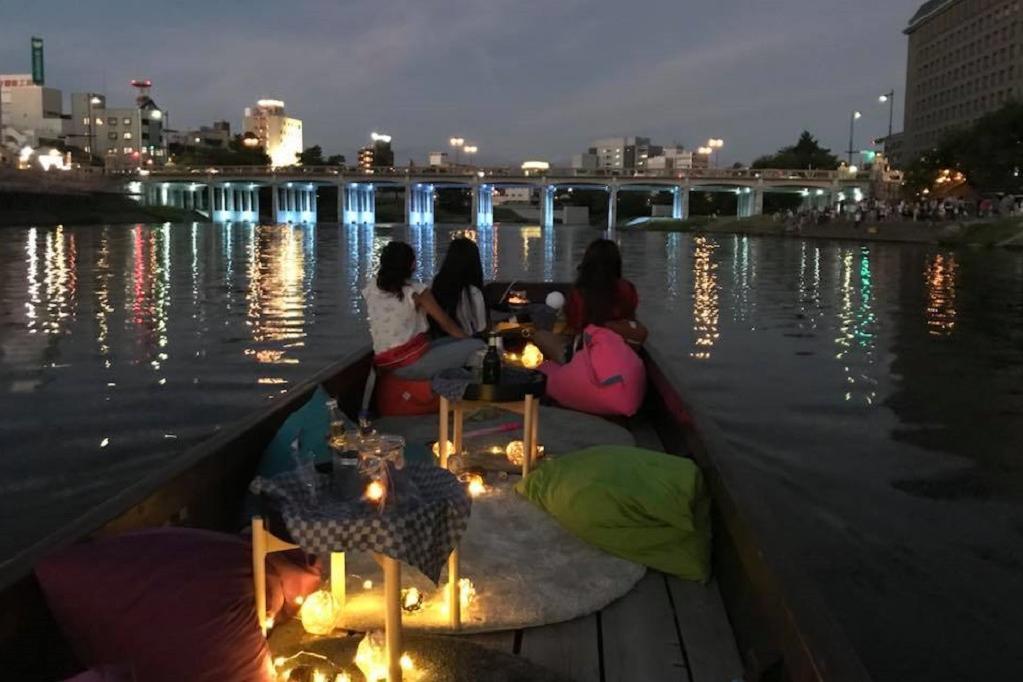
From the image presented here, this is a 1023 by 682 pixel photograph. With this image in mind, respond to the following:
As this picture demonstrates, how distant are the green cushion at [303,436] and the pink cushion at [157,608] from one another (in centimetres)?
138

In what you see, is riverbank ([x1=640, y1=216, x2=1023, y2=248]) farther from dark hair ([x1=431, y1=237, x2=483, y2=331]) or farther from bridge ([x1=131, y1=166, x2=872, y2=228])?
dark hair ([x1=431, y1=237, x2=483, y2=331])

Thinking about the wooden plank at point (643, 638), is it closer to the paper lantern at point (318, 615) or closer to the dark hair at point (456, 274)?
the paper lantern at point (318, 615)

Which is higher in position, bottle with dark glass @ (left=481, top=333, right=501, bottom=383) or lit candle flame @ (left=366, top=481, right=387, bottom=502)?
bottle with dark glass @ (left=481, top=333, right=501, bottom=383)

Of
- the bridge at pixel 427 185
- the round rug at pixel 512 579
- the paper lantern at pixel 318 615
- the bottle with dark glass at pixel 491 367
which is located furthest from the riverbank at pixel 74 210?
the paper lantern at pixel 318 615

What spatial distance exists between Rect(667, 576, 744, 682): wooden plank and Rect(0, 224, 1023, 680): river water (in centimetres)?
94

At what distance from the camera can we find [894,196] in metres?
100

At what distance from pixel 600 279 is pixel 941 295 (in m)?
19.5

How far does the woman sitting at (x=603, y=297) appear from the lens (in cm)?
810

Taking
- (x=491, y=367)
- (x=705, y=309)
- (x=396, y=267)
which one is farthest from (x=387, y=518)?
(x=705, y=309)

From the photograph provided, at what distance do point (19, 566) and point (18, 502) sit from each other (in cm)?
453

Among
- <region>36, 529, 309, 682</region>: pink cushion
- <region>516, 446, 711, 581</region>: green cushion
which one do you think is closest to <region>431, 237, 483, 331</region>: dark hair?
<region>516, 446, 711, 581</region>: green cushion

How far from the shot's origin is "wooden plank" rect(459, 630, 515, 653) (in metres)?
3.65

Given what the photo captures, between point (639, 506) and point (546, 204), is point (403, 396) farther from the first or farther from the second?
point (546, 204)

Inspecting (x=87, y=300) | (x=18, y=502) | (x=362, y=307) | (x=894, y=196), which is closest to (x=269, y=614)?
(x=18, y=502)
